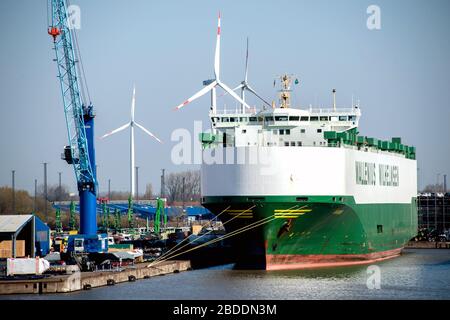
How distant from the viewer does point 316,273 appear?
53.8 meters

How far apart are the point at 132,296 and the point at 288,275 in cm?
1013

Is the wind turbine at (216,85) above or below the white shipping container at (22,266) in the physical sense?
above

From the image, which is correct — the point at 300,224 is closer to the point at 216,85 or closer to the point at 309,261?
the point at 309,261

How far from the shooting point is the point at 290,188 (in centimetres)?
5438

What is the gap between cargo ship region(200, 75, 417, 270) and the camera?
178 feet

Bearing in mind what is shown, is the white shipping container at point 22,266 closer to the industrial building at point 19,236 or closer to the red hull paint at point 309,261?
the red hull paint at point 309,261

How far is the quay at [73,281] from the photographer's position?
4681cm

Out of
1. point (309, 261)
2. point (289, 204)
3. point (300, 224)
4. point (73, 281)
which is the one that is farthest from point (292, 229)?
point (73, 281)

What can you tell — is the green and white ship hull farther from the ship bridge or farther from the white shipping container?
the white shipping container

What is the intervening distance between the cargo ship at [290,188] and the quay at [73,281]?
19.5 feet

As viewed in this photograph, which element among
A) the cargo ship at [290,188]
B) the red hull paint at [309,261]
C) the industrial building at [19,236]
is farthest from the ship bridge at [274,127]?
the industrial building at [19,236]
